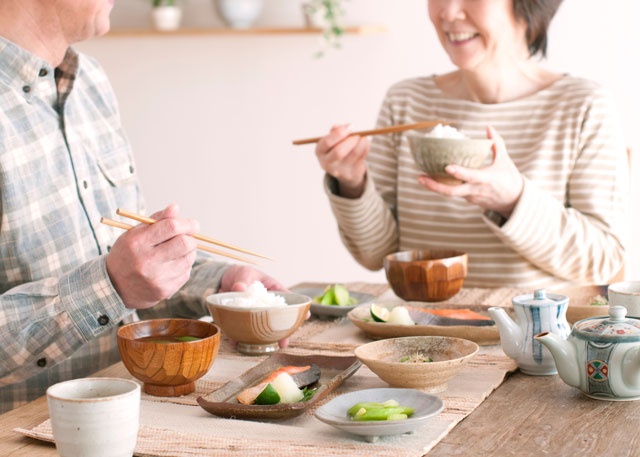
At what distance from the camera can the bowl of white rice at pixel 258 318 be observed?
1.38 metres

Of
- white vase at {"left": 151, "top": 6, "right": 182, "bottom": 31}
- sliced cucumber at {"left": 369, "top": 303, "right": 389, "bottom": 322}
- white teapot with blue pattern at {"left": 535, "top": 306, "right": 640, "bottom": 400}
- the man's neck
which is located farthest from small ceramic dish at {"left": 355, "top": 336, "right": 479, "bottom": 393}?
white vase at {"left": 151, "top": 6, "right": 182, "bottom": 31}

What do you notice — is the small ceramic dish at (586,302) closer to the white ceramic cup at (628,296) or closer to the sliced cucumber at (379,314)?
the white ceramic cup at (628,296)

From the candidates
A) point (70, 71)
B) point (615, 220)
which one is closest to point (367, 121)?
point (615, 220)

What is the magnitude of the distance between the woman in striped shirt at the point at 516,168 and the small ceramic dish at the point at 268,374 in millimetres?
722

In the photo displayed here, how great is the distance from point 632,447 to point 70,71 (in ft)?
4.53

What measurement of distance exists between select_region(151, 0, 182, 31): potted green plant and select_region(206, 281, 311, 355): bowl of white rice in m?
2.79

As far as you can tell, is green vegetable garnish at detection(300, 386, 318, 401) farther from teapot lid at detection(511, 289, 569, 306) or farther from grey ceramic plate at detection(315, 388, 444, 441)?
teapot lid at detection(511, 289, 569, 306)

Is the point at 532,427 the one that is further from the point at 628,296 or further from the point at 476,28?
the point at 476,28

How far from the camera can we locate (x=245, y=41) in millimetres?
4004

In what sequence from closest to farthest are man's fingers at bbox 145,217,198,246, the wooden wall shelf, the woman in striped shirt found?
man's fingers at bbox 145,217,198,246, the woman in striped shirt, the wooden wall shelf

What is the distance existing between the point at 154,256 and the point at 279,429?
1.19 feet

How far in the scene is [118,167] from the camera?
1827 mm

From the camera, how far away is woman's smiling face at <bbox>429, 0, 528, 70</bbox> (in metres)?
2.09

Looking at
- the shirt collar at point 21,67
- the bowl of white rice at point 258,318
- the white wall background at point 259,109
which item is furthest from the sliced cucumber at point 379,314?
the white wall background at point 259,109
